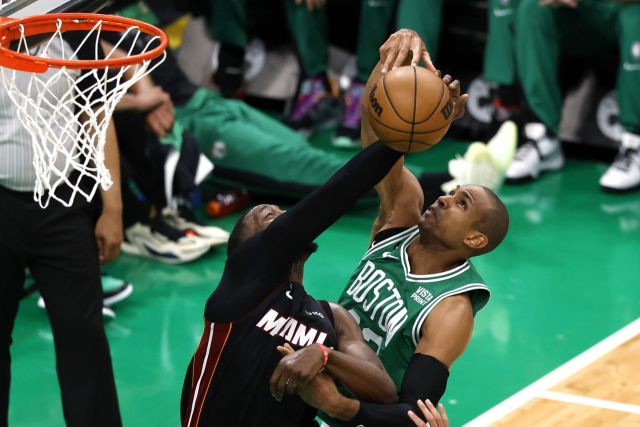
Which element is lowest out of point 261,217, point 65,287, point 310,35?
point 310,35

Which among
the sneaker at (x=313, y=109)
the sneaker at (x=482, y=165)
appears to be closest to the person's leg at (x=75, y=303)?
the sneaker at (x=482, y=165)

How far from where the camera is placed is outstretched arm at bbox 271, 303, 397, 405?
193 centimetres

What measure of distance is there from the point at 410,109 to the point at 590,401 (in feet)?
6.35

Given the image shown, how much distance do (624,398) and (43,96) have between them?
2.69 m

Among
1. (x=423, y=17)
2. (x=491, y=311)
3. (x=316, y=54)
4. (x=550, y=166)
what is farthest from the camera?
(x=316, y=54)

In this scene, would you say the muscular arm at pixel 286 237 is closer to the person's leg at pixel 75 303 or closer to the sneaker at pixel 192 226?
the person's leg at pixel 75 303

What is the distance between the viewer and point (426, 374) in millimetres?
2229

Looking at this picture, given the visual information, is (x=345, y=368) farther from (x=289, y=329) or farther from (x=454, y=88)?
(x=454, y=88)

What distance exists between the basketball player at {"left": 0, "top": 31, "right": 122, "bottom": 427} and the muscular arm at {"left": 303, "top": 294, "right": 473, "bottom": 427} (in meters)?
1.09

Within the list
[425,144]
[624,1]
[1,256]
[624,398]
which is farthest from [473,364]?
[624,1]

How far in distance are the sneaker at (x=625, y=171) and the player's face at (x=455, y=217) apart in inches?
146

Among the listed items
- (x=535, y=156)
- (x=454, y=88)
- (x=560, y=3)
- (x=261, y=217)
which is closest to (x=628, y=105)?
(x=535, y=156)

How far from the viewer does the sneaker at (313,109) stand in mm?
7305

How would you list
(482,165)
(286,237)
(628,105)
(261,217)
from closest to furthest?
(286,237), (261,217), (482,165), (628,105)
